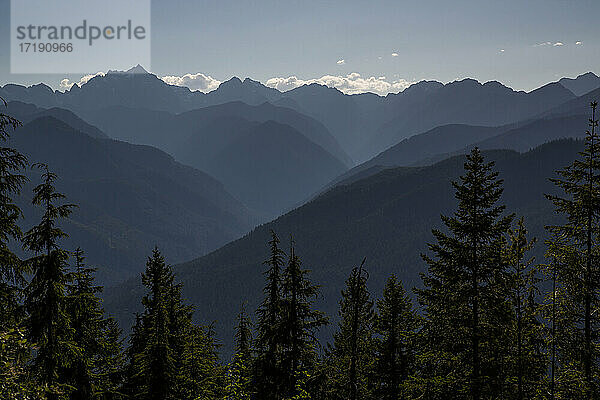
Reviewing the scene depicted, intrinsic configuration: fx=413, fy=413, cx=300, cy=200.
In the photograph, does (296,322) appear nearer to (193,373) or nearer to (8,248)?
(193,373)

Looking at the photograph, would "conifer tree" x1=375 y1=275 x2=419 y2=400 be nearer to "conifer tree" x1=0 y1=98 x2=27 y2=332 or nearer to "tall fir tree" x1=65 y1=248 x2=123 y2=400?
"tall fir tree" x1=65 y1=248 x2=123 y2=400

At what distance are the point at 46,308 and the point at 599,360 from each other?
20.8 metres

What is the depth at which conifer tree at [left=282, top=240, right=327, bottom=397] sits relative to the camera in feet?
61.2

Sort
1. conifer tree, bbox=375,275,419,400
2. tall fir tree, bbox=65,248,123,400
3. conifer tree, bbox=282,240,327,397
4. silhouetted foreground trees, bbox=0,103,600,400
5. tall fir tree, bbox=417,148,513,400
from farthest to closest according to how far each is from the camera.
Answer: conifer tree, bbox=375,275,419,400 → conifer tree, bbox=282,240,327,397 → tall fir tree, bbox=65,248,123,400 → tall fir tree, bbox=417,148,513,400 → silhouetted foreground trees, bbox=0,103,600,400

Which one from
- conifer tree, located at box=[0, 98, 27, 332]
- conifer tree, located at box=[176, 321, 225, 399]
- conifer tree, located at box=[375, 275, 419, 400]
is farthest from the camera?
conifer tree, located at box=[375, 275, 419, 400]

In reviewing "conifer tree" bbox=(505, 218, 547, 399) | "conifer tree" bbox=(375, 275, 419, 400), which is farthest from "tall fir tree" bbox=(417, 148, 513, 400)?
"conifer tree" bbox=(375, 275, 419, 400)

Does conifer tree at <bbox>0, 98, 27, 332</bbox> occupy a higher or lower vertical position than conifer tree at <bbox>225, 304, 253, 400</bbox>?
higher

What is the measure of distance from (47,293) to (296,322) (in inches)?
397

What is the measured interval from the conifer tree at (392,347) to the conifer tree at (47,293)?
1637 centimetres

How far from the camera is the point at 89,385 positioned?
703 inches

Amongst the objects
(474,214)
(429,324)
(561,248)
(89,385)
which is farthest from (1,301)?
(561,248)

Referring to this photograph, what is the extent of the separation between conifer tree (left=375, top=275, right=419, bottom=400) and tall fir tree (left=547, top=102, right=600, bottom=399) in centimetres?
987

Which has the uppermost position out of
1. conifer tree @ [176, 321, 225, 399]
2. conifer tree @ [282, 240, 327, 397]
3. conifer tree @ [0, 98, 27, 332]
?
conifer tree @ [0, 98, 27, 332]

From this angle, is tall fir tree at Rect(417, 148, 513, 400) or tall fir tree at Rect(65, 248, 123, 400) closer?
tall fir tree at Rect(417, 148, 513, 400)
